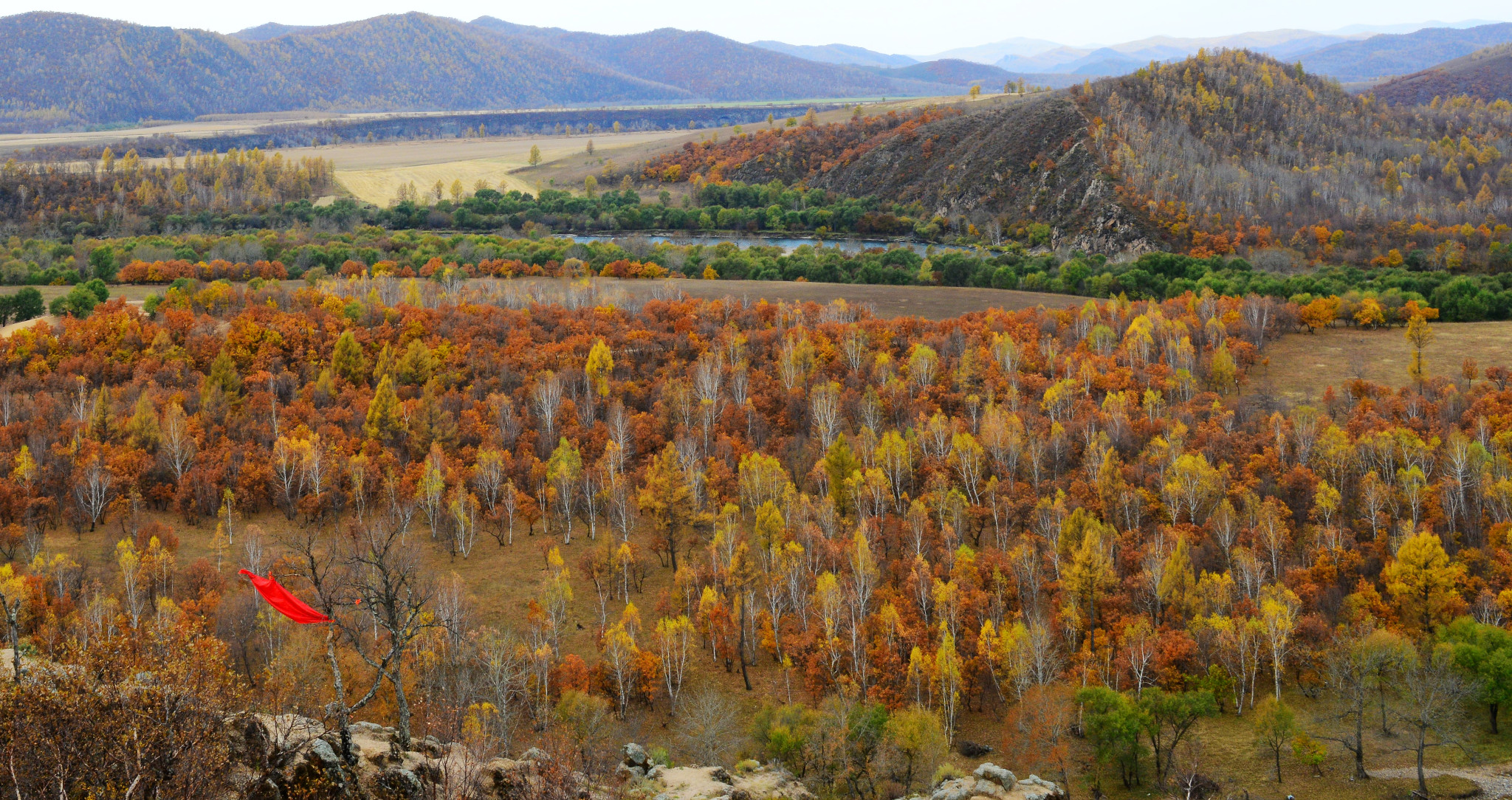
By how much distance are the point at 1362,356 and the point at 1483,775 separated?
2817 inches

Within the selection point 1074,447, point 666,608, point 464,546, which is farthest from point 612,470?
point 1074,447

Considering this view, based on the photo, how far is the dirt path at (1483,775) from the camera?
50.3m

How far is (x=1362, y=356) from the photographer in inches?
4466

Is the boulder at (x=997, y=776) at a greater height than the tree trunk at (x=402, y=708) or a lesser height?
lesser

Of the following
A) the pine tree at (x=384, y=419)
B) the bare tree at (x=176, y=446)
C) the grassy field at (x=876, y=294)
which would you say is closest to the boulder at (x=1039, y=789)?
the pine tree at (x=384, y=419)

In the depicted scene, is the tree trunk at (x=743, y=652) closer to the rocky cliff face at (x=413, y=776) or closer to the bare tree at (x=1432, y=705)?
the rocky cliff face at (x=413, y=776)

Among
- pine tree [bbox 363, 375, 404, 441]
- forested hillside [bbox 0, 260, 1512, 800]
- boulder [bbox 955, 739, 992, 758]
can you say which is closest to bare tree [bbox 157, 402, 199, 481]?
forested hillside [bbox 0, 260, 1512, 800]

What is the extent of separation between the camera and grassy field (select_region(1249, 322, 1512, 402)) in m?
106

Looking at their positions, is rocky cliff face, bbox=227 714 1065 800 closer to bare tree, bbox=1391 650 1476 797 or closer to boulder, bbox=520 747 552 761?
boulder, bbox=520 747 552 761

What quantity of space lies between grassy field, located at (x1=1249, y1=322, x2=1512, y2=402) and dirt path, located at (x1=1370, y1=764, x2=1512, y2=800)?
180ft

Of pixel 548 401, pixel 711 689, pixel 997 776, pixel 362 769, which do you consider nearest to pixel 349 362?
pixel 548 401

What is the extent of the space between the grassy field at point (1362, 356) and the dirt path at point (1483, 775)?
54934 millimetres

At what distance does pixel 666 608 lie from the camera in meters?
71.0

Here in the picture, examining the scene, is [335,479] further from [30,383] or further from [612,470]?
[30,383]
